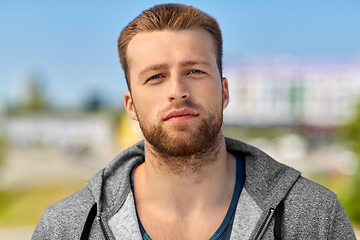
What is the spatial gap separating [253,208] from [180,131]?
2.55 ft

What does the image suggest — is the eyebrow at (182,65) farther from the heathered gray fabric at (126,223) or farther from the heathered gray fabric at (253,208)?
the heathered gray fabric at (126,223)

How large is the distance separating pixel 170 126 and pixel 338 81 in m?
54.8

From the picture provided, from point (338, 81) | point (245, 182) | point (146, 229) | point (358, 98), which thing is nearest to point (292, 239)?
point (245, 182)

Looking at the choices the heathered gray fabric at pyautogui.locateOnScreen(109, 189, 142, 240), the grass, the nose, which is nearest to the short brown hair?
the nose

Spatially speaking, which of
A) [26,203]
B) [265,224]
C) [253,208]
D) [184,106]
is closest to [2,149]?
[26,203]

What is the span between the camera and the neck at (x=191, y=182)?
2688 millimetres

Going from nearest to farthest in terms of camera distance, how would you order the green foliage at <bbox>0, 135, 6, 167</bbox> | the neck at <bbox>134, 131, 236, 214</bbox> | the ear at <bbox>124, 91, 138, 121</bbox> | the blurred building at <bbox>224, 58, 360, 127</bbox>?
1. the neck at <bbox>134, 131, 236, 214</bbox>
2. the ear at <bbox>124, 91, 138, 121</bbox>
3. the green foliage at <bbox>0, 135, 6, 167</bbox>
4. the blurred building at <bbox>224, 58, 360, 127</bbox>

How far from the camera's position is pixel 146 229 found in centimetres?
263

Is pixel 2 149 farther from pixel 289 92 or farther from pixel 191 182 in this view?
pixel 289 92

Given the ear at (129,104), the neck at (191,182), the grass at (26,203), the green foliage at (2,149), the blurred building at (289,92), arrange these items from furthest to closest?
the blurred building at (289,92)
the green foliage at (2,149)
the grass at (26,203)
the ear at (129,104)
the neck at (191,182)

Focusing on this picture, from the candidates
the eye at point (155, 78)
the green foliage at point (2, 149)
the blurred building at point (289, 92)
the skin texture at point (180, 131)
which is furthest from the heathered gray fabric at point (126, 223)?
the blurred building at point (289, 92)

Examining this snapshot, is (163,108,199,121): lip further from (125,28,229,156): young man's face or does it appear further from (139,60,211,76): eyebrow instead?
(139,60,211,76): eyebrow

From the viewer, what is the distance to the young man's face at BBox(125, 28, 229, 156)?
2516mm

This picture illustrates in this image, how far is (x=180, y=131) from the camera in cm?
250
